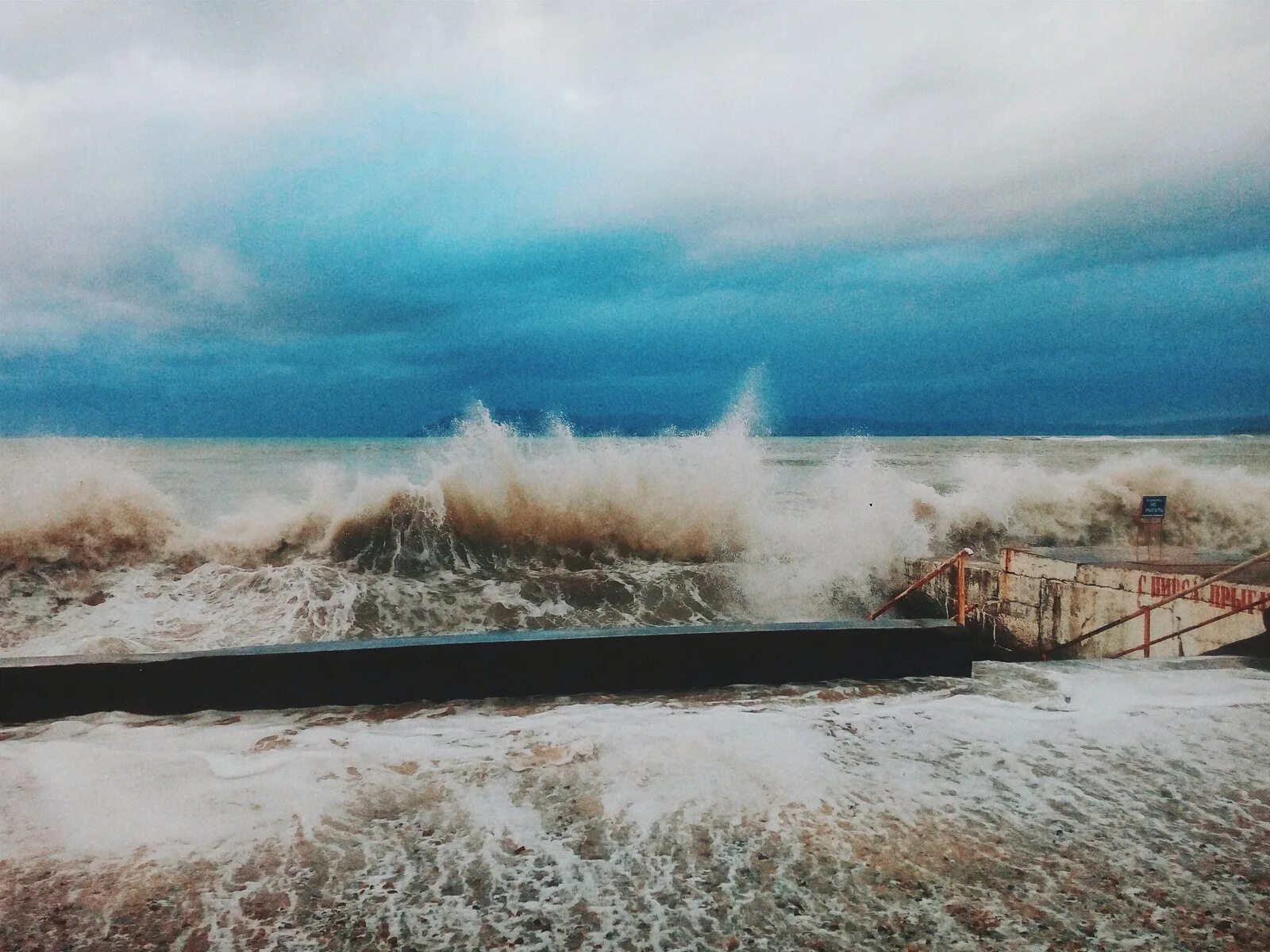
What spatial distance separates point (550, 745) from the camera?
148 inches

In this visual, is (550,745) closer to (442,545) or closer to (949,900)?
(949,900)

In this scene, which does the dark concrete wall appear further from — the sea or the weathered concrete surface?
the weathered concrete surface

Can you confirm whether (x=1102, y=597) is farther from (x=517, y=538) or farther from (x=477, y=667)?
(x=517, y=538)

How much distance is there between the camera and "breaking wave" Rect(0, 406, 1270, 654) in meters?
11.3

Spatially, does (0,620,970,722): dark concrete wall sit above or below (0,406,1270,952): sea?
above

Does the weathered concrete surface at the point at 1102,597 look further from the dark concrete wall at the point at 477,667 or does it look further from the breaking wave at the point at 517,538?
the dark concrete wall at the point at 477,667

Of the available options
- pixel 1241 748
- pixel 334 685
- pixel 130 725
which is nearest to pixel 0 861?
pixel 130 725

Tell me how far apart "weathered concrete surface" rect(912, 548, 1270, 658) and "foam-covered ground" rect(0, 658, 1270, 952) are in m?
4.77

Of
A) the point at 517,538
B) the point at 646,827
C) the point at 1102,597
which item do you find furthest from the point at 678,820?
the point at 517,538

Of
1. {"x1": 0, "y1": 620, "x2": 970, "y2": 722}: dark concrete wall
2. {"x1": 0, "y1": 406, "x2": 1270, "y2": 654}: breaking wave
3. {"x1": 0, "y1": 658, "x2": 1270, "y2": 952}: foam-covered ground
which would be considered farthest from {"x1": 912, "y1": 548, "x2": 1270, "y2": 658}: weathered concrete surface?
{"x1": 0, "y1": 620, "x2": 970, "y2": 722}: dark concrete wall

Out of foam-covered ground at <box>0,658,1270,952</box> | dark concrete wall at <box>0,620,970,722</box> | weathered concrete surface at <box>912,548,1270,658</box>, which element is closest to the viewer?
foam-covered ground at <box>0,658,1270,952</box>

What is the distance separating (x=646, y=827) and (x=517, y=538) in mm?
11738

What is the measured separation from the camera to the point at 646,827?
2.97 m

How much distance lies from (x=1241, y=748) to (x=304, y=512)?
45.2 ft
